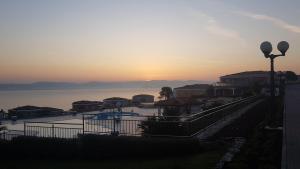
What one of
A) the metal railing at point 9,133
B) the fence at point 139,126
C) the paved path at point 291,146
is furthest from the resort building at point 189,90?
the paved path at point 291,146

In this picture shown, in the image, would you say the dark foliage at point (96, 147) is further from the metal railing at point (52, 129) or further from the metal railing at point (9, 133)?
the metal railing at point (9, 133)

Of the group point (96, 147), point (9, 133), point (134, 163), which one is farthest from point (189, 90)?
point (134, 163)

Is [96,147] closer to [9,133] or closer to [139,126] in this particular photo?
[139,126]

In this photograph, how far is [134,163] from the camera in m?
11.7

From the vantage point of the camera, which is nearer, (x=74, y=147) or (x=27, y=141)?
(x=74, y=147)

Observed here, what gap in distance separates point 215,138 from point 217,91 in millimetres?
60871

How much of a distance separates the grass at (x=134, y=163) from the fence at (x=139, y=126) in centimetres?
164

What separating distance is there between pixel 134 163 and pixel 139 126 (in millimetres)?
3332

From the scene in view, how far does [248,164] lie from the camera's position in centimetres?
818

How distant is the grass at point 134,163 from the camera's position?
10121mm

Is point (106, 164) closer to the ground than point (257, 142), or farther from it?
closer to the ground

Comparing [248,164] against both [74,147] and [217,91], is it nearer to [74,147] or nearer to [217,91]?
[74,147]

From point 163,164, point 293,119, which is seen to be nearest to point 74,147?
point 163,164

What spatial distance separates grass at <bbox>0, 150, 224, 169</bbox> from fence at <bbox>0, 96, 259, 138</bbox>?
1.64 m
